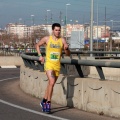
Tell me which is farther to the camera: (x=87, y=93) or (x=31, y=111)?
(x=31, y=111)

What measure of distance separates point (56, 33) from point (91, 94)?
5.45ft

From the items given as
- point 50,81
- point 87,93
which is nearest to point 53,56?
point 50,81

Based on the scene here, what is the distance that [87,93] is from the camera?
10.2 metres

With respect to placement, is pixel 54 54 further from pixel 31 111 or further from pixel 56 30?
pixel 31 111

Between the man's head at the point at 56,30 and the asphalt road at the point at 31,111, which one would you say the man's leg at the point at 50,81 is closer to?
the asphalt road at the point at 31,111

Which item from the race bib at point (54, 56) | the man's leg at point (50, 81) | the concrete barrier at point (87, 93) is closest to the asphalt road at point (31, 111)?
the concrete barrier at point (87, 93)

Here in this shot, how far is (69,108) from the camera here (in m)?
10.8

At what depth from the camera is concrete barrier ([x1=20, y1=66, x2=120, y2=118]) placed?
927 cm

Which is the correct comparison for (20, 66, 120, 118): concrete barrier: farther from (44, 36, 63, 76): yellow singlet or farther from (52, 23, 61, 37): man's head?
(52, 23, 61, 37): man's head

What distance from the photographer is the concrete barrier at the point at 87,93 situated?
30.4 ft

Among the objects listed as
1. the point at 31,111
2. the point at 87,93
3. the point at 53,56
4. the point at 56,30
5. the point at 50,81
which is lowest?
the point at 31,111

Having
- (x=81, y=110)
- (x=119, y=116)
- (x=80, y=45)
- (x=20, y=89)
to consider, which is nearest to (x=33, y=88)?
(x=20, y=89)

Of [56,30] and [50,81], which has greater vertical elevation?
[56,30]

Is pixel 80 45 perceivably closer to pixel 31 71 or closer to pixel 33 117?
pixel 31 71
